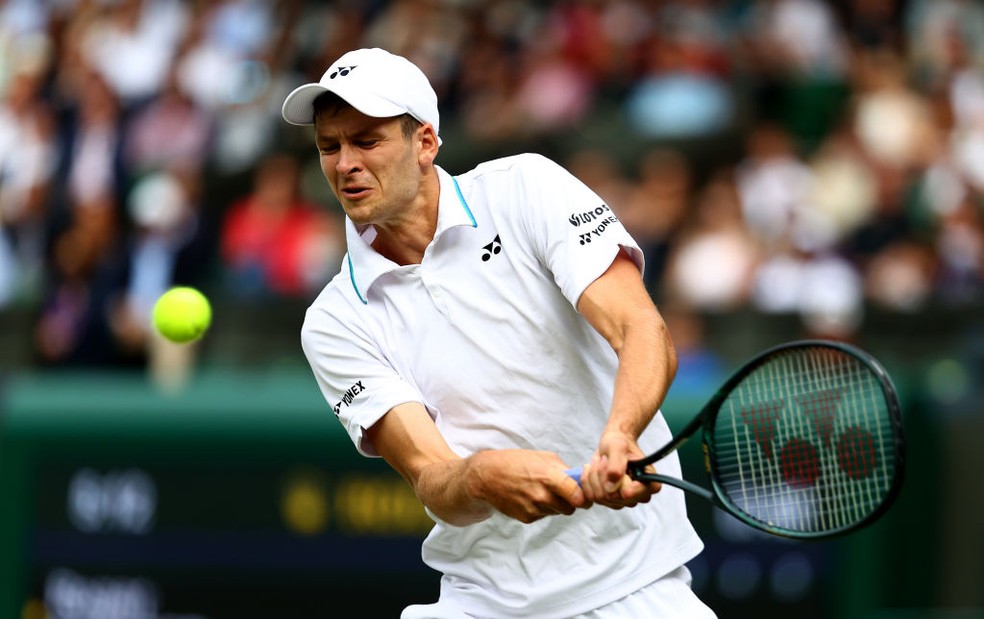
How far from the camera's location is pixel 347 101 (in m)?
4.82

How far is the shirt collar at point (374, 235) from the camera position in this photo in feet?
16.5

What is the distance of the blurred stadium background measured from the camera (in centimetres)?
920

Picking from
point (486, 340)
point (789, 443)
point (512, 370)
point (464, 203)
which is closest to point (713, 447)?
point (789, 443)

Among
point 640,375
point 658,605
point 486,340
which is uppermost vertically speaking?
point 486,340

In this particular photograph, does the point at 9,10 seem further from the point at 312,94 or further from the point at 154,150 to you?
the point at 312,94

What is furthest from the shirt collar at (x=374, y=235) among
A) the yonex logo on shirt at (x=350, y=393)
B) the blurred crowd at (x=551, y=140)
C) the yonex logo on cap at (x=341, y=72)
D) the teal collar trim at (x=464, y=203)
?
the blurred crowd at (x=551, y=140)

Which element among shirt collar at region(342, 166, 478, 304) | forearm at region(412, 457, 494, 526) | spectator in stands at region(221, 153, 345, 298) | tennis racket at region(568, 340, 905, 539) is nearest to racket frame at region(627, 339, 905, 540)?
tennis racket at region(568, 340, 905, 539)

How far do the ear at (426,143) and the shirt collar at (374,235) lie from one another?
0.08 m

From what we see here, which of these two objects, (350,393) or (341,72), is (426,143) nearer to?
(341,72)

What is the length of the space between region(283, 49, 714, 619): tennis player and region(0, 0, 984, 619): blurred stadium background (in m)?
3.78

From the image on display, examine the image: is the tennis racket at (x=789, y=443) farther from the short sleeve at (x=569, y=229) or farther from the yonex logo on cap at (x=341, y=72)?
the yonex logo on cap at (x=341, y=72)

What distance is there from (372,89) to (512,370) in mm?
873

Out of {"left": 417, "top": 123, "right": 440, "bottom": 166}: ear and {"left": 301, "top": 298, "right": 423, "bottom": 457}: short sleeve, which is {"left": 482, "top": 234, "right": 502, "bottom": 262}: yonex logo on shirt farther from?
{"left": 301, "top": 298, "right": 423, "bottom": 457}: short sleeve

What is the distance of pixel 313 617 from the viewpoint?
9.22 m
